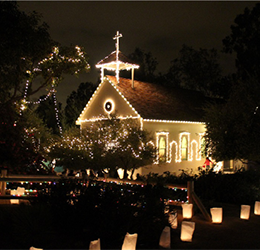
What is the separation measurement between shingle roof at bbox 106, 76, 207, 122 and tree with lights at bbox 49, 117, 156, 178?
2.28 meters

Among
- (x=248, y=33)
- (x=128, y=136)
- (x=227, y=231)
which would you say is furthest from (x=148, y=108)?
(x=227, y=231)

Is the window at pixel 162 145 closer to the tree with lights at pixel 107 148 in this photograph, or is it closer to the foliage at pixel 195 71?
the tree with lights at pixel 107 148

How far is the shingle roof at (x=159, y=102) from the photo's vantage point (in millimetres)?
22062

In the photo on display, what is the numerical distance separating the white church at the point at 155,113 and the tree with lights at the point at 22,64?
17.1 ft

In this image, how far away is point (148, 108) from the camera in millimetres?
22172

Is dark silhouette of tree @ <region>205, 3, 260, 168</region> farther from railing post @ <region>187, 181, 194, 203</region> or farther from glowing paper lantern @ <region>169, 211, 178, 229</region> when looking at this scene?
glowing paper lantern @ <region>169, 211, 178, 229</region>

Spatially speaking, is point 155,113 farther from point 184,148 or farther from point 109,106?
point 184,148

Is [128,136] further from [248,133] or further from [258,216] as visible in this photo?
[258,216]

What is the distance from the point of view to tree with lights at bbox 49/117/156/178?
18656mm

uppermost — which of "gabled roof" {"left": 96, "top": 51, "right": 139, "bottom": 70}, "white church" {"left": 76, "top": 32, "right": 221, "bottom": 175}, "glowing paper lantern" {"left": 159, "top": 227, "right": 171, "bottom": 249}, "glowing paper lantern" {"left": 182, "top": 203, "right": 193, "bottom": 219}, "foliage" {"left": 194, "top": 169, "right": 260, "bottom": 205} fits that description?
"gabled roof" {"left": 96, "top": 51, "right": 139, "bottom": 70}

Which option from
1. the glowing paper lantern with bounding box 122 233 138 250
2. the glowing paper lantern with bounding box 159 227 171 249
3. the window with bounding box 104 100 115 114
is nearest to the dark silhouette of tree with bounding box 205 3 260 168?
the window with bounding box 104 100 115 114

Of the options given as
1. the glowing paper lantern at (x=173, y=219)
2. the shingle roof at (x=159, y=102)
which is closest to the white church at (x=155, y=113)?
A: the shingle roof at (x=159, y=102)

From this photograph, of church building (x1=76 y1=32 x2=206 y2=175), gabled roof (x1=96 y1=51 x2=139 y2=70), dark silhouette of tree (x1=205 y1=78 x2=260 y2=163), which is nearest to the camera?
dark silhouette of tree (x1=205 y1=78 x2=260 y2=163)

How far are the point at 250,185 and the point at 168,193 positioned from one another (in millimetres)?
6936
